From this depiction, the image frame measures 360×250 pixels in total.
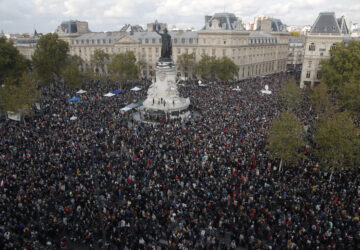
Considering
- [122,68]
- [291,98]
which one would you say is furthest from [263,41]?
[291,98]

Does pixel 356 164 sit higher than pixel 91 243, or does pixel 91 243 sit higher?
pixel 356 164

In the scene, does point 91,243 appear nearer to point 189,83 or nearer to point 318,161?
point 318,161

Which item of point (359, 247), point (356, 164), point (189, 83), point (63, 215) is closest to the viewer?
point (359, 247)

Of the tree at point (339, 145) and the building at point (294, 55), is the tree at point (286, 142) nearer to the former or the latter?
the tree at point (339, 145)

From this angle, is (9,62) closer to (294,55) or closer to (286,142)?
(286,142)

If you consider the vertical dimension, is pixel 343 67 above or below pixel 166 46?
below

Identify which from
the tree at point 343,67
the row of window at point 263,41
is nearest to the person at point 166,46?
the tree at point 343,67

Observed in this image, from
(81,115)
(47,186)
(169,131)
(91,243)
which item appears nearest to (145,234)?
(91,243)

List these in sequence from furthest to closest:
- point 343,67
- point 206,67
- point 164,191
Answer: point 206,67 < point 343,67 < point 164,191
